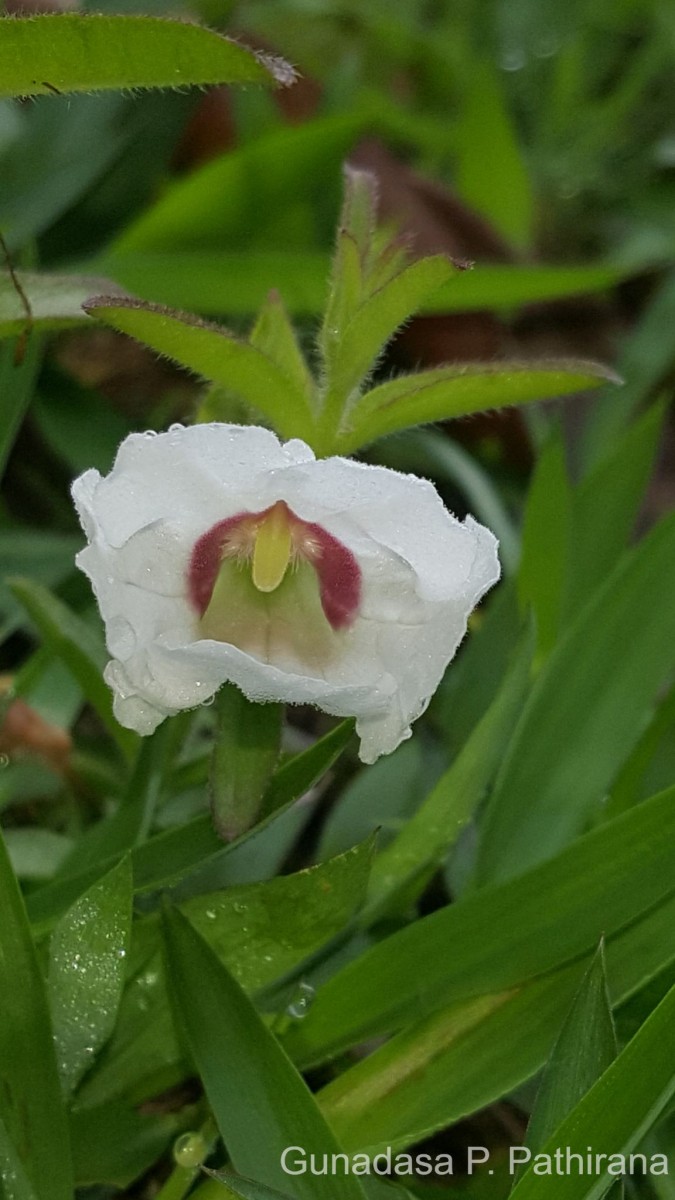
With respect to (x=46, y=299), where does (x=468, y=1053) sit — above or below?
below

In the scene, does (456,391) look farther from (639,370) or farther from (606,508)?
(639,370)

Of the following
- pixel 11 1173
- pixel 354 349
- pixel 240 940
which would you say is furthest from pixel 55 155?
pixel 11 1173

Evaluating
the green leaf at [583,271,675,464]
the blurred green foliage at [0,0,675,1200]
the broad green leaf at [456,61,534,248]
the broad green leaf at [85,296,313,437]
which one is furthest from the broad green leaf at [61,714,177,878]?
the broad green leaf at [456,61,534,248]

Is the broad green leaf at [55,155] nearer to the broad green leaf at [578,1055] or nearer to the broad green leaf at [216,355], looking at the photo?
the broad green leaf at [216,355]

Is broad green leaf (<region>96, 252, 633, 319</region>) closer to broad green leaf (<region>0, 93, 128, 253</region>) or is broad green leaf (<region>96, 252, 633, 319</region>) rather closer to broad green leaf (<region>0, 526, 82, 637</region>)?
broad green leaf (<region>0, 93, 128, 253</region>)

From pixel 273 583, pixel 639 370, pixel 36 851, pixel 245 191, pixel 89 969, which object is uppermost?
pixel 639 370

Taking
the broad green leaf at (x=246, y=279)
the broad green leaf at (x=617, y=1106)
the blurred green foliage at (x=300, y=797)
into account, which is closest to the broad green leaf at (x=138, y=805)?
the blurred green foliage at (x=300, y=797)
